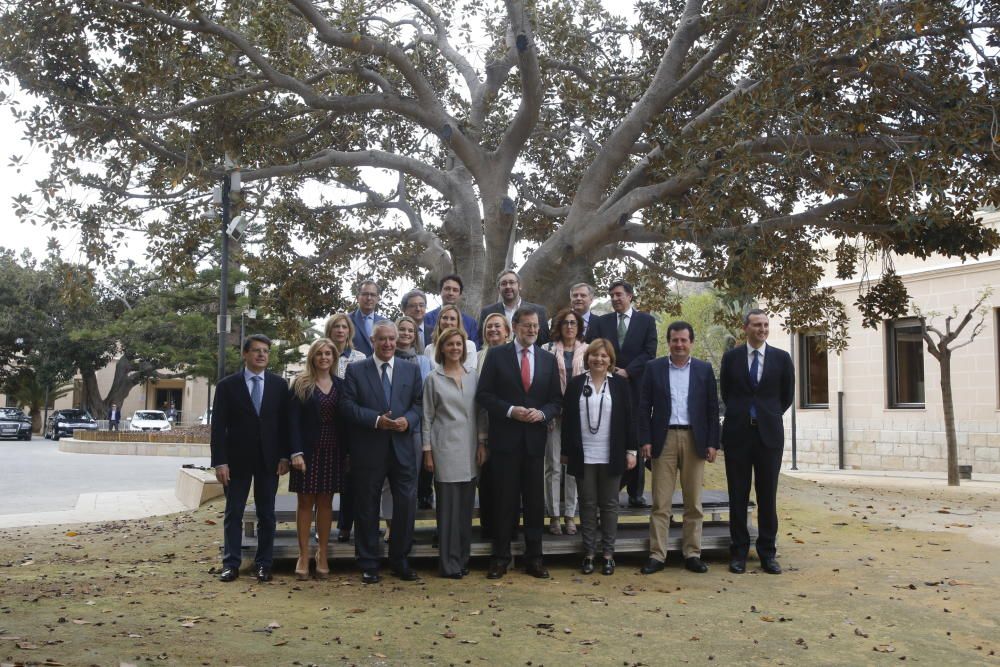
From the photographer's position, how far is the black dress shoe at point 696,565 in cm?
764

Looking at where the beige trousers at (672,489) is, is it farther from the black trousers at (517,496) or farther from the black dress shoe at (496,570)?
the black dress shoe at (496,570)

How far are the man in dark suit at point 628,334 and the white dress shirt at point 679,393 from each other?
1.48 feet

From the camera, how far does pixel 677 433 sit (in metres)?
7.73

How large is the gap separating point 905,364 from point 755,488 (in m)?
19.4

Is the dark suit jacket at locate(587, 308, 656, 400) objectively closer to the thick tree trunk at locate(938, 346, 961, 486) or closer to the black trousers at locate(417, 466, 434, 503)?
the black trousers at locate(417, 466, 434, 503)

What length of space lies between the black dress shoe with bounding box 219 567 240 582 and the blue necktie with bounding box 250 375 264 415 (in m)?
1.24

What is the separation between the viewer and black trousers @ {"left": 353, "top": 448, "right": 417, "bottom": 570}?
23.7 ft

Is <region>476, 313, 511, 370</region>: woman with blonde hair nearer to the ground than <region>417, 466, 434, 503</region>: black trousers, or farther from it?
farther from it

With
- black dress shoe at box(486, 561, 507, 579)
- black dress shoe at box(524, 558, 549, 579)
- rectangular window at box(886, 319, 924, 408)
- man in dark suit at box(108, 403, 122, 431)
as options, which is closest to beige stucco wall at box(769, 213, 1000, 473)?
rectangular window at box(886, 319, 924, 408)

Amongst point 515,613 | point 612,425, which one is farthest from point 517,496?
point 515,613

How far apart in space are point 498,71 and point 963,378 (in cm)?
1477

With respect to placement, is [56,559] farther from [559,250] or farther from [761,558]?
[559,250]

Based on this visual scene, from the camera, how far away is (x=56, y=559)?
27.7ft

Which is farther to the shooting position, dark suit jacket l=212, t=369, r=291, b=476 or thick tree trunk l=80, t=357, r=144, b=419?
thick tree trunk l=80, t=357, r=144, b=419
